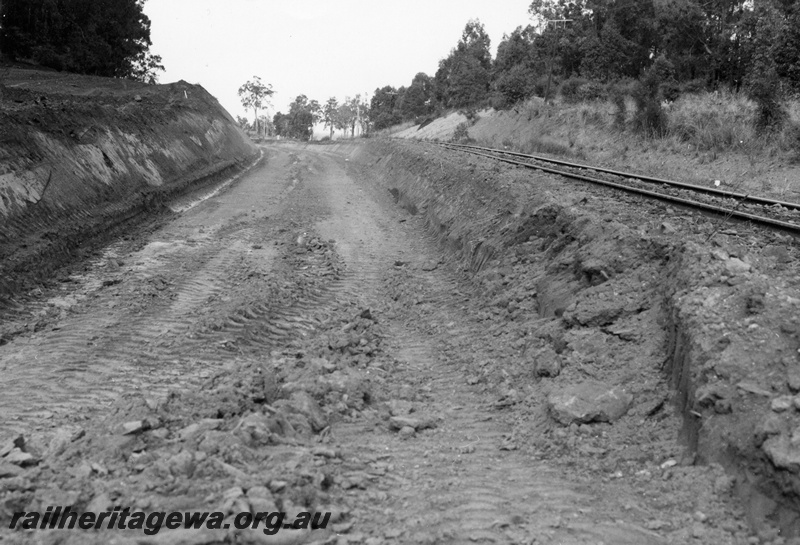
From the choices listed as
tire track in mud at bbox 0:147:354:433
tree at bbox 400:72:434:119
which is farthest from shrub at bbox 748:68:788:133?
tree at bbox 400:72:434:119

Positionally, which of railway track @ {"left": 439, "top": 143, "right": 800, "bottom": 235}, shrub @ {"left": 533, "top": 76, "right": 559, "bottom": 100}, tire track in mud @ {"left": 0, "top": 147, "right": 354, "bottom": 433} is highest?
shrub @ {"left": 533, "top": 76, "right": 559, "bottom": 100}

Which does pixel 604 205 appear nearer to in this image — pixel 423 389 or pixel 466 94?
pixel 423 389

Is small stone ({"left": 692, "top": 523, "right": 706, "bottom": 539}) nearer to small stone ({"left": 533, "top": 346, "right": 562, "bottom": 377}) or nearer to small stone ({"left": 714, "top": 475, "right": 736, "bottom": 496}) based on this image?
small stone ({"left": 714, "top": 475, "right": 736, "bottom": 496})

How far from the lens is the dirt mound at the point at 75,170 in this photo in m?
10.7

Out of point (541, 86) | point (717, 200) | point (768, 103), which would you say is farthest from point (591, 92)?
point (717, 200)

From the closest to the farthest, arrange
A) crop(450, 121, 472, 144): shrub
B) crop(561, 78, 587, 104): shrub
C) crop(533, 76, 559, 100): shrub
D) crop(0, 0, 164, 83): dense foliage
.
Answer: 1. crop(0, 0, 164, 83): dense foliage
2. crop(561, 78, 587, 104): shrub
3. crop(450, 121, 472, 144): shrub
4. crop(533, 76, 559, 100): shrub

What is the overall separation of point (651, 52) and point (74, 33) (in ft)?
120

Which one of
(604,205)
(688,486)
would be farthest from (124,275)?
(688,486)

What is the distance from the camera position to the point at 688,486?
4.13 m

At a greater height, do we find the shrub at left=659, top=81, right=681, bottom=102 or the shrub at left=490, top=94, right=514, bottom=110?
the shrub at left=490, top=94, right=514, bottom=110

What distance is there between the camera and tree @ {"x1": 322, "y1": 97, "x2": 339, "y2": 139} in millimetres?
117250

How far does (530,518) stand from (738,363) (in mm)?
2040

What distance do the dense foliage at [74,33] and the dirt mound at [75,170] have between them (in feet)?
40.7

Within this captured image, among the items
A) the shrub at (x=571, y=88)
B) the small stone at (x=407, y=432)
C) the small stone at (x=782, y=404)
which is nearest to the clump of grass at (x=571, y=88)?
the shrub at (x=571, y=88)
